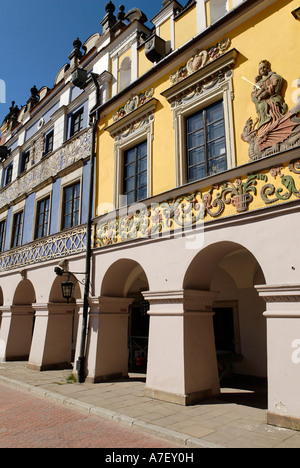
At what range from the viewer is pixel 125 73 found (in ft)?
37.6

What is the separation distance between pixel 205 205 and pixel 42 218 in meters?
8.53

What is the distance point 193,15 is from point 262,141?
4670 mm

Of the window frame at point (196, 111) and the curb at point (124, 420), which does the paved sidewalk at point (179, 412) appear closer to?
the curb at point (124, 420)

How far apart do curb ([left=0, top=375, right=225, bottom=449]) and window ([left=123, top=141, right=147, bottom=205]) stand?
201 inches

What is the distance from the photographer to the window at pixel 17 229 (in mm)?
15602

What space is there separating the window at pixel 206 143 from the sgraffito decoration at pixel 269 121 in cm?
79

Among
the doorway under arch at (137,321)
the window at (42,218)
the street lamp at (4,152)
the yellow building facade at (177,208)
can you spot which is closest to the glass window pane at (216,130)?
the yellow building facade at (177,208)

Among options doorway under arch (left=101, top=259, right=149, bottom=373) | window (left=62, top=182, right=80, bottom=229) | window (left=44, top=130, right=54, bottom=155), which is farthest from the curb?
window (left=44, top=130, right=54, bottom=155)

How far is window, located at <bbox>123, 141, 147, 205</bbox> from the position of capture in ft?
31.9

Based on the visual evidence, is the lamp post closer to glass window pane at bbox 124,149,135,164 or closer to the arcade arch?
glass window pane at bbox 124,149,135,164

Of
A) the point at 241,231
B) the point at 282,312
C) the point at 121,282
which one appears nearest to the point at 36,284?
the point at 121,282

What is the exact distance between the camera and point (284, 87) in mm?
6633

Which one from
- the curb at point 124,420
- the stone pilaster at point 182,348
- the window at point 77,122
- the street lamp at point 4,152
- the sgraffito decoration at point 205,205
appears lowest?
the curb at point 124,420

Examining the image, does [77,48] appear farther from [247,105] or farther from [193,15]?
[247,105]
